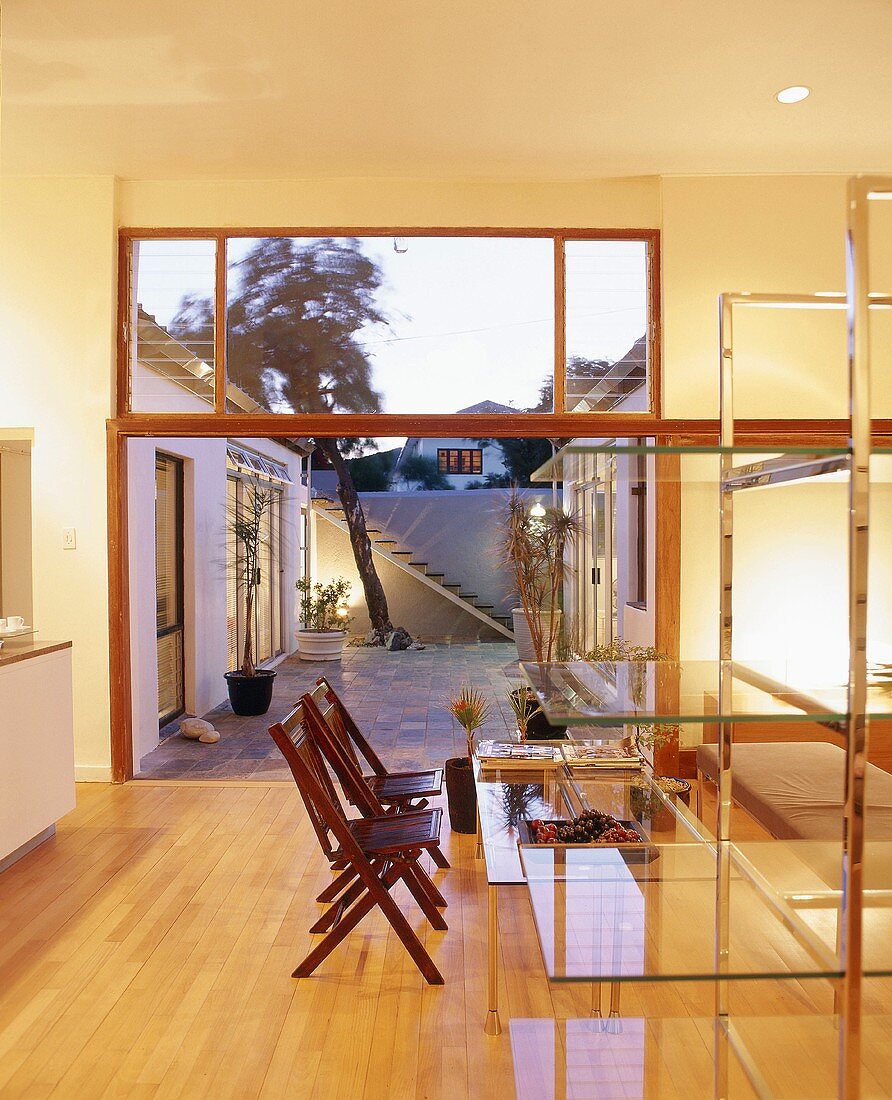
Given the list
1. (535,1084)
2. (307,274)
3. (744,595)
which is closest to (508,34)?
(307,274)

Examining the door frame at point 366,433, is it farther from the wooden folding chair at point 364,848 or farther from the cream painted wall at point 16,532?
the wooden folding chair at point 364,848

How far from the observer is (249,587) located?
811 cm

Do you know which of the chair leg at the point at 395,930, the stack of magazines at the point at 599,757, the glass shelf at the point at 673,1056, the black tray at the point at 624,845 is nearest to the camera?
the black tray at the point at 624,845

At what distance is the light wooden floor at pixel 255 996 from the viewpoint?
7.72ft

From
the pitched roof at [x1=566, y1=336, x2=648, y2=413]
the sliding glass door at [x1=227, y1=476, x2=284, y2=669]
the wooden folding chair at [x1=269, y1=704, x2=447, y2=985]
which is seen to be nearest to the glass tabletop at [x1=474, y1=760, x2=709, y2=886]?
the wooden folding chair at [x1=269, y1=704, x2=447, y2=985]

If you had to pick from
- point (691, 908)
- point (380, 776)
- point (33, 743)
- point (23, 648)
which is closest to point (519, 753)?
point (380, 776)

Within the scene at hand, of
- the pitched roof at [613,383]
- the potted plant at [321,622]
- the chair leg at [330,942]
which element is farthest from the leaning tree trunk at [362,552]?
the chair leg at [330,942]

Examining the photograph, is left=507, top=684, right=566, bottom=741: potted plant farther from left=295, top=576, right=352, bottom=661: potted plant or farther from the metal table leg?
left=295, top=576, right=352, bottom=661: potted plant

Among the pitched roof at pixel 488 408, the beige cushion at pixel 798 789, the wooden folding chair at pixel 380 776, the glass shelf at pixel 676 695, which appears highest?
the pitched roof at pixel 488 408

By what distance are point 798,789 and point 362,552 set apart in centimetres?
931

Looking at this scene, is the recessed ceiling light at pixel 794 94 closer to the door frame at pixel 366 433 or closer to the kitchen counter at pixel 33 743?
the door frame at pixel 366 433

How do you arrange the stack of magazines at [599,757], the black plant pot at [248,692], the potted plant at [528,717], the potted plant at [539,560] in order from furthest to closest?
the potted plant at [539,560] < the black plant pot at [248,692] < the potted plant at [528,717] < the stack of magazines at [599,757]

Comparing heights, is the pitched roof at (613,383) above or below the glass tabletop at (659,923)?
above

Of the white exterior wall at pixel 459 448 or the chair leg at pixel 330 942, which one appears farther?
the white exterior wall at pixel 459 448
